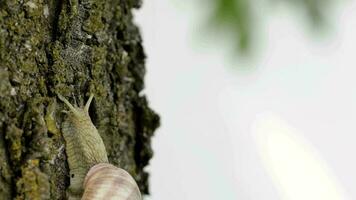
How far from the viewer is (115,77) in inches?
62.0

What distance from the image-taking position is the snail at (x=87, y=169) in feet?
4.33

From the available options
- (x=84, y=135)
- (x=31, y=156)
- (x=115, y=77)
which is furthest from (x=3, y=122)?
(x=115, y=77)

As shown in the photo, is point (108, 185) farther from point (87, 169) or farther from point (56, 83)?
point (56, 83)

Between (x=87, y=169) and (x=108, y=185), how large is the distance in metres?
0.08

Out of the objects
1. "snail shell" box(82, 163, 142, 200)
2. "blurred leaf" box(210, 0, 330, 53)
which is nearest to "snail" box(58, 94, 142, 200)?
"snail shell" box(82, 163, 142, 200)

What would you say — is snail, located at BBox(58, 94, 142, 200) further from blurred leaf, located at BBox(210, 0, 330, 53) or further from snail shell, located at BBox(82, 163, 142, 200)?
blurred leaf, located at BBox(210, 0, 330, 53)

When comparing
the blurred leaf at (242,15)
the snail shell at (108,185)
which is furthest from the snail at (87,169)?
the blurred leaf at (242,15)

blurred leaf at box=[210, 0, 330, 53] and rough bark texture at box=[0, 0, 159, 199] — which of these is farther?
blurred leaf at box=[210, 0, 330, 53]

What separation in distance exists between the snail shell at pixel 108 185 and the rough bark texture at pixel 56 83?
0.04 meters

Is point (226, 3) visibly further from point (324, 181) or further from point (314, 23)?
point (324, 181)

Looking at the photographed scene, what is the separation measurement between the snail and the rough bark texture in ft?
0.06

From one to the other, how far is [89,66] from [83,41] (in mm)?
48

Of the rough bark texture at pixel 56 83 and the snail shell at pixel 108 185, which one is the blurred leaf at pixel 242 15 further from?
the snail shell at pixel 108 185

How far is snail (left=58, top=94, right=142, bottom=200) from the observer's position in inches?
51.9
